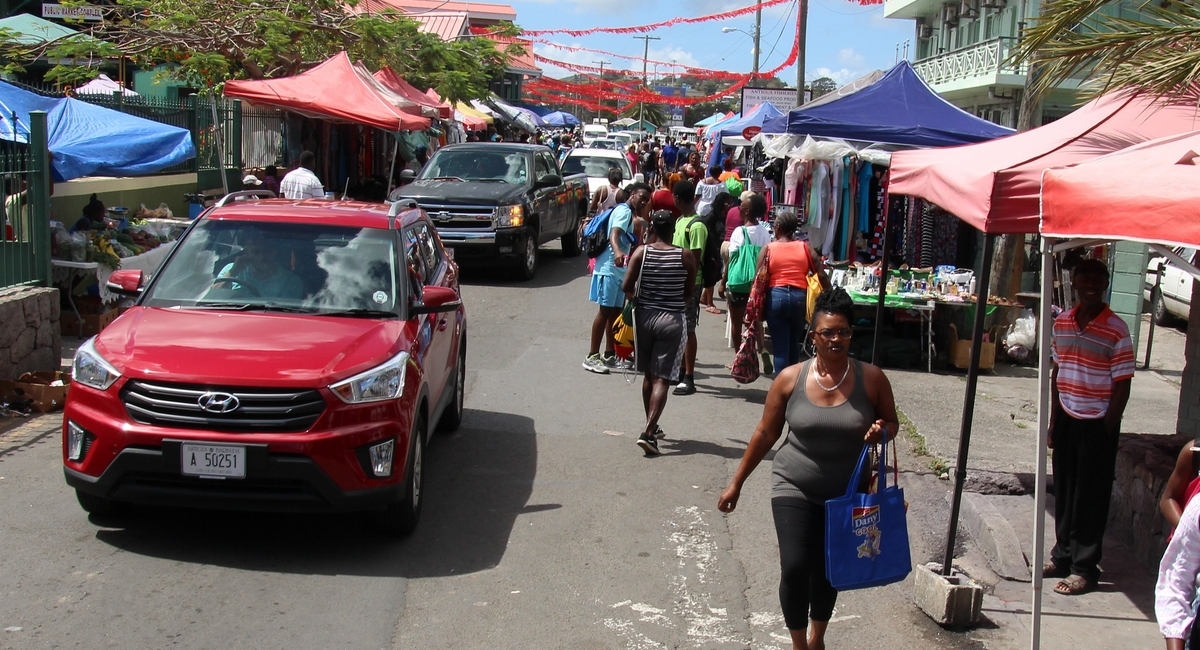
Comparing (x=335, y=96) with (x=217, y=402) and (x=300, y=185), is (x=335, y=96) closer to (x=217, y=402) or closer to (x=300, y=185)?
(x=300, y=185)

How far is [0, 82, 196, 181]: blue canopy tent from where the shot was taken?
10508mm

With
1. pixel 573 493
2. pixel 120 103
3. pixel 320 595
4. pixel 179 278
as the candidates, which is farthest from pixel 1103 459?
pixel 120 103

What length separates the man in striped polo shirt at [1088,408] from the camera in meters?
5.51

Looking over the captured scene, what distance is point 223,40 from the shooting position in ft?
65.0

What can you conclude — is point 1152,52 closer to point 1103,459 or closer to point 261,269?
point 1103,459

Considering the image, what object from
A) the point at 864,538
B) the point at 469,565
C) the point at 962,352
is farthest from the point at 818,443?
the point at 962,352

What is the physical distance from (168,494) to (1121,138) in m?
5.29

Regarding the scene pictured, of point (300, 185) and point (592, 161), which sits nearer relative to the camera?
point (300, 185)

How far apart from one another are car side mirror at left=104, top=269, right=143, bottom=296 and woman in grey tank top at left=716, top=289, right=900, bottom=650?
12.9 ft

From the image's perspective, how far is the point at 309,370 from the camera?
5.31 m

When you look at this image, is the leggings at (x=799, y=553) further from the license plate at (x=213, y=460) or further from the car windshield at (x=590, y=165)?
the car windshield at (x=590, y=165)

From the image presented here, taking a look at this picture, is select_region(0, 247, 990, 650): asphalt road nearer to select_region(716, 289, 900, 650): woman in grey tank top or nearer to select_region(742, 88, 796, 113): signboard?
select_region(716, 289, 900, 650): woman in grey tank top

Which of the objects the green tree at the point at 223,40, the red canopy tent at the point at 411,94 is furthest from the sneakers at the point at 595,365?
the green tree at the point at 223,40

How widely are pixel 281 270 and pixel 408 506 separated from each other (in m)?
1.67
